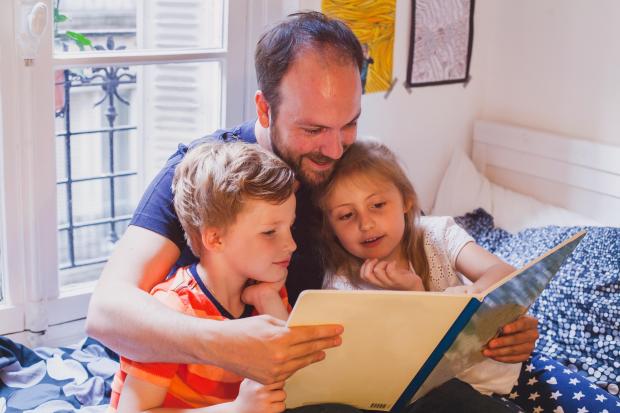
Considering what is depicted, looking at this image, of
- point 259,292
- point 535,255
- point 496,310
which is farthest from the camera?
point 535,255

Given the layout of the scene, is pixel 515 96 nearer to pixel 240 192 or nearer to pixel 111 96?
pixel 111 96

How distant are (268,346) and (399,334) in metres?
0.22

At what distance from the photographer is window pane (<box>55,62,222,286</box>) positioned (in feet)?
6.62

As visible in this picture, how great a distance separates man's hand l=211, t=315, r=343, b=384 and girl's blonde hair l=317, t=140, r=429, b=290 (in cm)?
49

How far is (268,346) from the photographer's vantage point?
1.22 m

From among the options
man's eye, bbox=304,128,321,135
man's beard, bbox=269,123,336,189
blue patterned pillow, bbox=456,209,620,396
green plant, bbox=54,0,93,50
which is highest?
green plant, bbox=54,0,93,50

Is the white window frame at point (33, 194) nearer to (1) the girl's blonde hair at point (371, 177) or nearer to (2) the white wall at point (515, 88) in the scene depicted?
(1) the girl's blonde hair at point (371, 177)

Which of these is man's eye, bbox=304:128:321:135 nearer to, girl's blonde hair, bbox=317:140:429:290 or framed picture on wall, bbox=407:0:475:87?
girl's blonde hair, bbox=317:140:429:290

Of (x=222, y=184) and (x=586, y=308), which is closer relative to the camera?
(x=222, y=184)

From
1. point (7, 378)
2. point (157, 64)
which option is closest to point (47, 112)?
point (157, 64)

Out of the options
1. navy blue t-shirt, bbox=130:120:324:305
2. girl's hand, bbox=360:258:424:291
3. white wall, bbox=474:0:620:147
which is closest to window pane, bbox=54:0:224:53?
navy blue t-shirt, bbox=130:120:324:305

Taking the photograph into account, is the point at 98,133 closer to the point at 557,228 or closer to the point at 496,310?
the point at 496,310

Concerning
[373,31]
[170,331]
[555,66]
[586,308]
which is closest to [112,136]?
[373,31]

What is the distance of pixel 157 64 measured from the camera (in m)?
2.08
